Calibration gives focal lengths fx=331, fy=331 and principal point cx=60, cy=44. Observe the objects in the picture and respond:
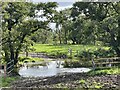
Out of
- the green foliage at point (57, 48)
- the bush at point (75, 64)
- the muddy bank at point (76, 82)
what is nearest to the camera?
the muddy bank at point (76, 82)

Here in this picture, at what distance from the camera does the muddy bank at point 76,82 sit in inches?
192

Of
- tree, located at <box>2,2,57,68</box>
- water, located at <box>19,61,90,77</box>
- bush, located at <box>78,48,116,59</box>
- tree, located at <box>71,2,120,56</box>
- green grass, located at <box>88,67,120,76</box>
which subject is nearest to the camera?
green grass, located at <box>88,67,120,76</box>

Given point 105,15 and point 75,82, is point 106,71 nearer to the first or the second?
point 75,82

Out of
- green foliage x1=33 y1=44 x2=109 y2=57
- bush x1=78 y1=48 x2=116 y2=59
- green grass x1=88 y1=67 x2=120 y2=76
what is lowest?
green grass x1=88 y1=67 x2=120 y2=76

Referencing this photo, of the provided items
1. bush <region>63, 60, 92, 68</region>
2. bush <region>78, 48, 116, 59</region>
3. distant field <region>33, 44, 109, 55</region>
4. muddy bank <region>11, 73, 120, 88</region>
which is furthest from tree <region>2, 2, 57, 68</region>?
bush <region>78, 48, 116, 59</region>

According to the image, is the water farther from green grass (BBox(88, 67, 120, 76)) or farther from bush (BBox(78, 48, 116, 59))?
green grass (BBox(88, 67, 120, 76))

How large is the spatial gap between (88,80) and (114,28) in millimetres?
1467

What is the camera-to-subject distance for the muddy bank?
4.87 metres

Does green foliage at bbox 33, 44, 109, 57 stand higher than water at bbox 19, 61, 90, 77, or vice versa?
green foliage at bbox 33, 44, 109, 57

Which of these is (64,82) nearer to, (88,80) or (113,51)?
(88,80)

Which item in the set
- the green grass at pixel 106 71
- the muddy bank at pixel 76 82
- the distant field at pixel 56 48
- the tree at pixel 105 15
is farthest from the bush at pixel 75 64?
the muddy bank at pixel 76 82

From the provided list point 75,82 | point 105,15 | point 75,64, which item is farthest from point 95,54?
point 75,82

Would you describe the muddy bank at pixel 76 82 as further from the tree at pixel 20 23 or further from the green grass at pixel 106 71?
the tree at pixel 20 23

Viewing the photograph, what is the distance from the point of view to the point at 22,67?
753cm
